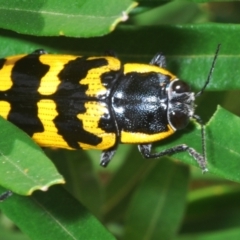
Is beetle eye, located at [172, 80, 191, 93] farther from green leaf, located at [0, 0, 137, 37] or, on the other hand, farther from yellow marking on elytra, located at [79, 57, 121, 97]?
green leaf, located at [0, 0, 137, 37]

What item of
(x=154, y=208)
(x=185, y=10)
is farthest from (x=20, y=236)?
(x=185, y=10)

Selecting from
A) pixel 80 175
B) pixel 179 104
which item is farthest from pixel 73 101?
pixel 80 175

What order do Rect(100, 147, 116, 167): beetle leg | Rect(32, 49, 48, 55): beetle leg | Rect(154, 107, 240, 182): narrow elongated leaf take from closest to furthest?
Rect(154, 107, 240, 182): narrow elongated leaf, Rect(32, 49, 48, 55): beetle leg, Rect(100, 147, 116, 167): beetle leg

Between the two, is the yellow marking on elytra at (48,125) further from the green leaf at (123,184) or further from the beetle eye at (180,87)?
the green leaf at (123,184)

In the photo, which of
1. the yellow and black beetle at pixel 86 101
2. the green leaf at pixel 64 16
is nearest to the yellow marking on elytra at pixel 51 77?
the yellow and black beetle at pixel 86 101

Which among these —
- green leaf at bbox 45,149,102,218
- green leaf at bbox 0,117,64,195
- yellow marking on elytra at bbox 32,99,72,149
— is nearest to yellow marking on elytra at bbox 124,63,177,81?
yellow marking on elytra at bbox 32,99,72,149
